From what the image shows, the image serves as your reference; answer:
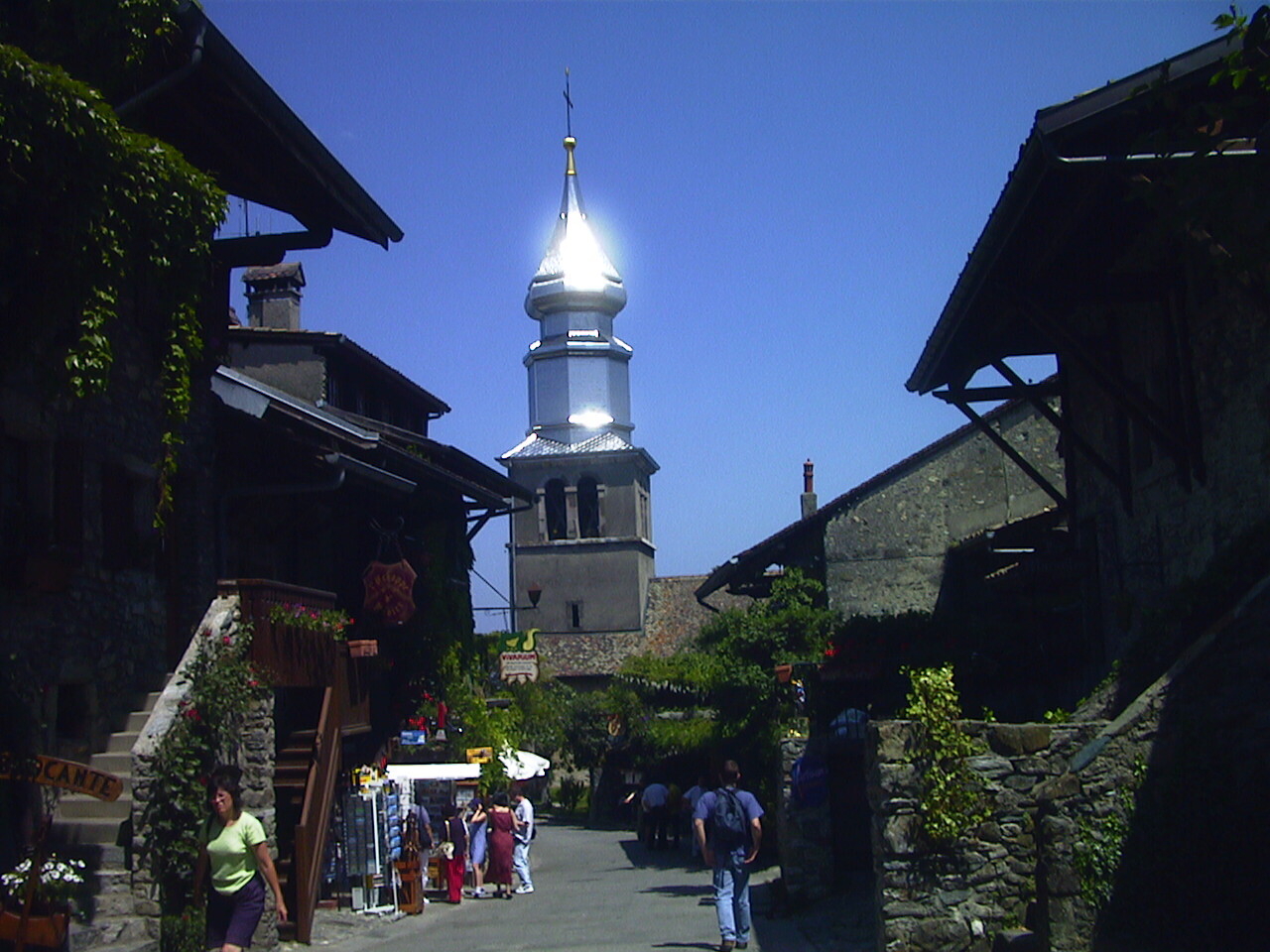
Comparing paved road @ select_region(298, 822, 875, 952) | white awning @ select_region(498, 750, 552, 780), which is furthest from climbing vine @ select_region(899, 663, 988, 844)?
white awning @ select_region(498, 750, 552, 780)

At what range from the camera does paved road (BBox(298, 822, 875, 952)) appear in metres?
14.4

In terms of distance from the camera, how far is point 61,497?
42.1 feet

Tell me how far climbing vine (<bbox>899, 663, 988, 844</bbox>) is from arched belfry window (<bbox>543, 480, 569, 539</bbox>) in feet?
173

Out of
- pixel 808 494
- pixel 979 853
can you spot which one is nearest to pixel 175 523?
pixel 979 853

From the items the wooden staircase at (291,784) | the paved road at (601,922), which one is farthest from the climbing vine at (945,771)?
the wooden staircase at (291,784)

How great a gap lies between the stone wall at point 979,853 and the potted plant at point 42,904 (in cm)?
553

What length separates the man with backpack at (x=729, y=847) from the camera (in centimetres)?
1341

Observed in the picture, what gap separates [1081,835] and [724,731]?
1438 centimetres

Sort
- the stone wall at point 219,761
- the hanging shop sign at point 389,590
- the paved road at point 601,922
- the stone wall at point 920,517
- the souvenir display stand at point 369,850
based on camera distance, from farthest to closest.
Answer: the stone wall at point 920,517 → the hanging shop sign at point 389,590 → the souvenir display stand at point 369,850 → the paved road at point 601,922 → the stone wall at point 219,761

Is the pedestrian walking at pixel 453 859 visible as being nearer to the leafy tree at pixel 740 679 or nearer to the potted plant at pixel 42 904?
the leafy tree at pixel 740 679

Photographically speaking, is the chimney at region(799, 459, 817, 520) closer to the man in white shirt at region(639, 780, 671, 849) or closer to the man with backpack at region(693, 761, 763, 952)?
the man in white shirt at region(639, 780, 671, 849)

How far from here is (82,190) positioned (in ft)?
31.5

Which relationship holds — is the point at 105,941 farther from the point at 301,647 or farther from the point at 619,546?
the point at 619,546

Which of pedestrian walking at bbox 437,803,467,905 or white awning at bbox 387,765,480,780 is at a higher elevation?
white awning at bbox 387,765,480,780
